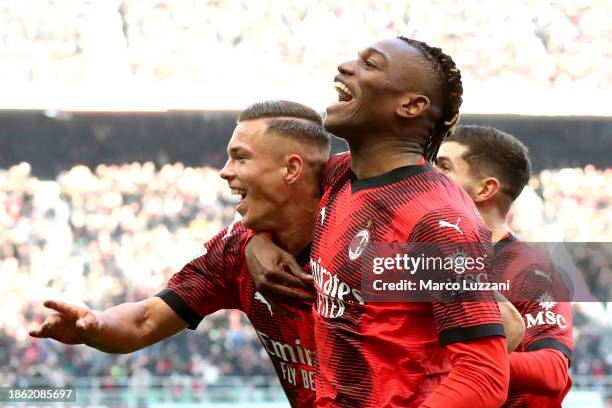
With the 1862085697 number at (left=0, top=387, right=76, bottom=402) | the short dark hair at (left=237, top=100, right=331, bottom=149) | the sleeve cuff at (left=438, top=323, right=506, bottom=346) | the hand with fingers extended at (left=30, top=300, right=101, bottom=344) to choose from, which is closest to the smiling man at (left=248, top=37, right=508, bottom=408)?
the sleeve cuff at (left=438, top=323, right=506, bottom=346)

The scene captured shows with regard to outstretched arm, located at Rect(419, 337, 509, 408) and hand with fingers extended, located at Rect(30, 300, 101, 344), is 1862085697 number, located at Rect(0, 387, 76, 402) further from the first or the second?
outstretched arm, located at Rect(419, 337, 509, 408)

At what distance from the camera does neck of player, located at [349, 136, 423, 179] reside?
315 cm

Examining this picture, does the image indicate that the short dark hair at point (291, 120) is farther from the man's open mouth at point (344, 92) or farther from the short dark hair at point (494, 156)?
the short dark hair at point (494, 156)

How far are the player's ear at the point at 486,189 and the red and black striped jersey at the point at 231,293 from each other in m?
0.99

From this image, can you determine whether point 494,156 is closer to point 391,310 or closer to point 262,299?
point 262,299

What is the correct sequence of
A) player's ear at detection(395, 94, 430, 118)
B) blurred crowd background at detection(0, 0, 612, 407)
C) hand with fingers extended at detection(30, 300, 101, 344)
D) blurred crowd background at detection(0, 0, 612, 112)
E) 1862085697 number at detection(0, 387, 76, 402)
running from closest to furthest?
player's ear at detection(395, 94, 430, 118), hand with fingers extended at detection(30, 300, 101, 344), 1862085697 number at detection(0, 387, 76, 402), blurred crowd background at detection(0, 0, 612, 407), blurred crowd background at detection(0, 0, 612, 112)

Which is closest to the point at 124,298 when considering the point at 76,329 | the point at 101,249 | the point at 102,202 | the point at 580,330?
the point at 101,249

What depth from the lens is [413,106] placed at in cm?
315

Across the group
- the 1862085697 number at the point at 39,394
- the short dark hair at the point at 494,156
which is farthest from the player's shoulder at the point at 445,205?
the 1862085697 number at the point at 39,394

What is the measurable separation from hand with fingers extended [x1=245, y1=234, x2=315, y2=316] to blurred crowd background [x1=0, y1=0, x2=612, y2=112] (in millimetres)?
14320

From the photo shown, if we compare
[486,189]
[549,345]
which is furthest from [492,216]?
[549,345]

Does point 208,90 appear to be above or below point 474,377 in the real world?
above

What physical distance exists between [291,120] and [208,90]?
1454 centimetres

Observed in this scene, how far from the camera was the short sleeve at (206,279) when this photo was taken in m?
3.95
